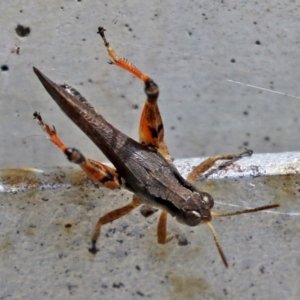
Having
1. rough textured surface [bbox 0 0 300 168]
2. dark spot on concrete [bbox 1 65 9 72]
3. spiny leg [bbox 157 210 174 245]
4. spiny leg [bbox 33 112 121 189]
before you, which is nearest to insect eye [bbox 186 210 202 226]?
spiny leg [bbox 157 210 174 245]

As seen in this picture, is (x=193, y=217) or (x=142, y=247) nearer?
(x=193, y=217)

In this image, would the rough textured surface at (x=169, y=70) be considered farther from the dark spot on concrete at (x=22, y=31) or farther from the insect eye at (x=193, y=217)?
the insect eye at (x=193, y=217)

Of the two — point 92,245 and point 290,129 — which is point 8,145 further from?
point 290,129

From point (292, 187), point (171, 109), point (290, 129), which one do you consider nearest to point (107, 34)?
point (171, 109)

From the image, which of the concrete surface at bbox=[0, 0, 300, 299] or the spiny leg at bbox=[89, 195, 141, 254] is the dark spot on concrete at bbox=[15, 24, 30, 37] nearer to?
the concrete surface at bbox=[0, 0, 300, 299]

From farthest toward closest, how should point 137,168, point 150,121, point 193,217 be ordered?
point 150,121, point 137,168, point 193,217

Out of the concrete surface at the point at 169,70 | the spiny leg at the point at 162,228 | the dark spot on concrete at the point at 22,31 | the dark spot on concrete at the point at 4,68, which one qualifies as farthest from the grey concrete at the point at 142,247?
the dark spot on concrete at the point at 22,31

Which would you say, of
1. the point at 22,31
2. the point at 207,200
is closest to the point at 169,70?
the point at 22,31

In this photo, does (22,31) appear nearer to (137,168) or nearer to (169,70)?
(169,70)
